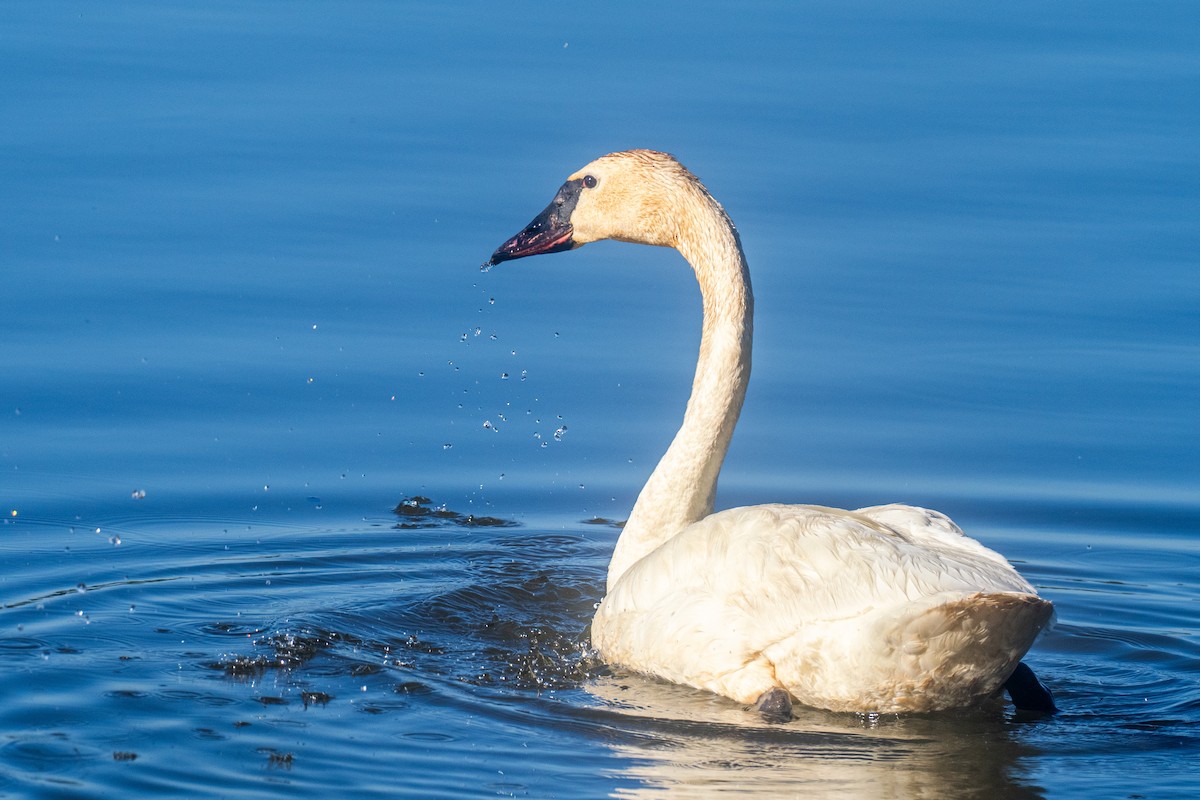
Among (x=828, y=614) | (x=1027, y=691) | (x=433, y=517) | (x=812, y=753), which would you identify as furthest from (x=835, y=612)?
(x=433, y=517)

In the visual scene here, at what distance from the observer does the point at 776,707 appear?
8219 mm

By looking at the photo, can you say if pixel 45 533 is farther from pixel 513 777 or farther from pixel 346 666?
pixel 513 777

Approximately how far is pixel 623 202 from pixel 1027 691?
3284mm

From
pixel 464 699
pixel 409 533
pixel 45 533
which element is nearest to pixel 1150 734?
pixel 464 699

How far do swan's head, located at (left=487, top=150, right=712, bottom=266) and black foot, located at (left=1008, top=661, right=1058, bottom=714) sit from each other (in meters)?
2.93

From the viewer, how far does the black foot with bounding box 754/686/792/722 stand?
27.0 feet

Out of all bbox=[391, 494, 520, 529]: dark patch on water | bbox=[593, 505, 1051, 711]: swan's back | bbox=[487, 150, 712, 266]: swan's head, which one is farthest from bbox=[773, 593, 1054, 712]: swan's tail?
bbox=[391, 494, 520, 529]: dark patch on water

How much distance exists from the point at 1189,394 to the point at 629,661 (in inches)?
216

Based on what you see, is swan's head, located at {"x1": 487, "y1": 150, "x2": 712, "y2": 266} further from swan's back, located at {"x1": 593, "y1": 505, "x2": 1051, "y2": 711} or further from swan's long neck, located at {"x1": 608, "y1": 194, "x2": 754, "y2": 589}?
swan's back, located at {"x1": 593, "y1": 505, "x2": 1051, "y2": 711}

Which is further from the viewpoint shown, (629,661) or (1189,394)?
(1189,394)

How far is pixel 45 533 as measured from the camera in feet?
35.6

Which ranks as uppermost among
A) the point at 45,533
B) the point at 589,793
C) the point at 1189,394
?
the point at 1189,394

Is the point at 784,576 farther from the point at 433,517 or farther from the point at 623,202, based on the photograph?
the point at 433,517

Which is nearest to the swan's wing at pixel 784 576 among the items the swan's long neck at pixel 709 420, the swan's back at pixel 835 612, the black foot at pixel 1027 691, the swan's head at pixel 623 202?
the swan's back at pixel 835 612
